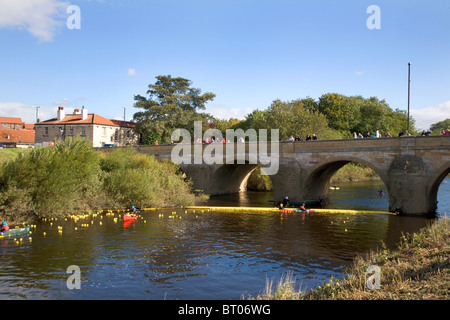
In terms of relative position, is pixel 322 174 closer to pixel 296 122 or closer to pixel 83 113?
pixel 296 122

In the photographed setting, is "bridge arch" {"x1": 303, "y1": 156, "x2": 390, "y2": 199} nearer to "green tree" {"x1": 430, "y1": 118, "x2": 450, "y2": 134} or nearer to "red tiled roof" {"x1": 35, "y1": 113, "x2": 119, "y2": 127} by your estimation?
"red tiled roof" {"x1": 35, "y1": 113, "x2": 119, "y2": 127}

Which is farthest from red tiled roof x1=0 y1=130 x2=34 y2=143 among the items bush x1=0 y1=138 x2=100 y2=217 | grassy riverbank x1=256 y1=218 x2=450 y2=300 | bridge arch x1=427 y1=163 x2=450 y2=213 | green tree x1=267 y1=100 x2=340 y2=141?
grassy riverbank x1=256 y1=218 x2=450 y2=300

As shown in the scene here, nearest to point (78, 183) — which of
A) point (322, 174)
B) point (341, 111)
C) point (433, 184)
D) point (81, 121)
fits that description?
point (322, 174)

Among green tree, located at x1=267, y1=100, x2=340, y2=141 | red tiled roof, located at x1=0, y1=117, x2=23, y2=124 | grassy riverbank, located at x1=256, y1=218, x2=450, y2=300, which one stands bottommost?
grassy riverbank, located at x1=256, y1=218, x2=450, y2=300

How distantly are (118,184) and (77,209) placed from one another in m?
4.07

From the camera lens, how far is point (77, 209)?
3092 cm

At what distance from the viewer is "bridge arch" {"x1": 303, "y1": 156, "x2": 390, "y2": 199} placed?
33062mm

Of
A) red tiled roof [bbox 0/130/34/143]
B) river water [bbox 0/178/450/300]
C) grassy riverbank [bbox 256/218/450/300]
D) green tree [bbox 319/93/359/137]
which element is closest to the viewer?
grassy riverbank [bbox 256/218/450/300]

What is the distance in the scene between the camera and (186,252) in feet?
64.0

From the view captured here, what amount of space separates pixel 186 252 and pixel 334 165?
2312cm
